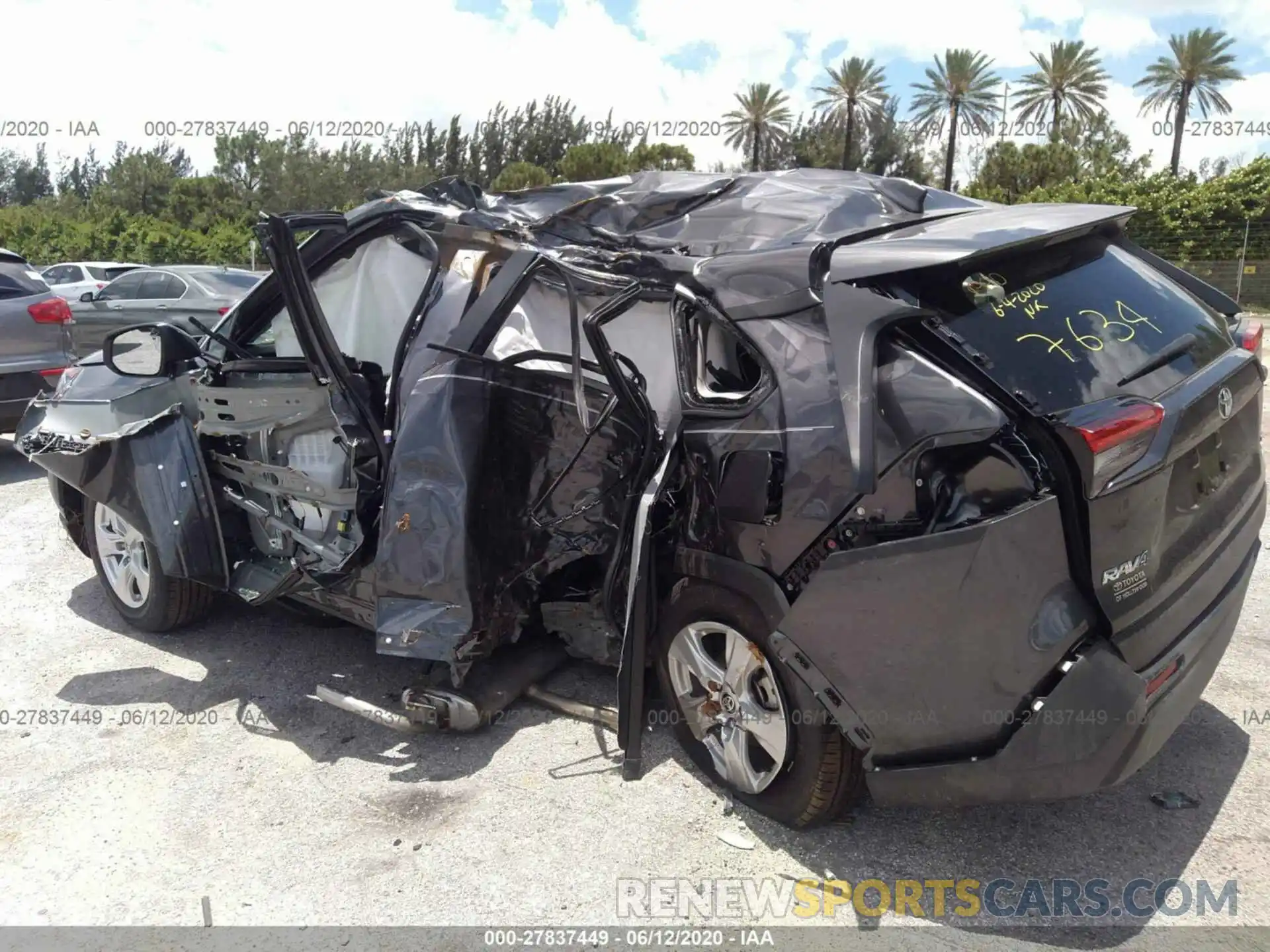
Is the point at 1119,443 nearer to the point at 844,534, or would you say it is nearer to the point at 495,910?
the point at 844,534

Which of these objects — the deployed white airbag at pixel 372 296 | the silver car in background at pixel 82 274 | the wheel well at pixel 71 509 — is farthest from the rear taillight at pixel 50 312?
the silver car in background at pixel 82 274

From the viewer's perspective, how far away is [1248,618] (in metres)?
4.51

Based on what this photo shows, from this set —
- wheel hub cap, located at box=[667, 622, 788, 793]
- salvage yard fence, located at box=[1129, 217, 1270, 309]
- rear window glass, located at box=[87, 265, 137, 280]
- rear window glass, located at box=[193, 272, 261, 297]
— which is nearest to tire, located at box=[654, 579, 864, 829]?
wheel hub cap, located at box=[667, 622, 788, 793]

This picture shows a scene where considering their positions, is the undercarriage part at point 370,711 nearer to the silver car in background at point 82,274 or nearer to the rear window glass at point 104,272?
the silver car in background at point 82,274

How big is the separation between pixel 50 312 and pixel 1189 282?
828 cm

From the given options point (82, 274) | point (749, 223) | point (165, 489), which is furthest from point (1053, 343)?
point (82, 274)

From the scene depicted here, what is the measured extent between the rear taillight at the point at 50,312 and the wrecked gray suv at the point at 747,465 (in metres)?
4.06

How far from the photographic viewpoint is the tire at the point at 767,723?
113 inches

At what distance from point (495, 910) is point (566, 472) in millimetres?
1473

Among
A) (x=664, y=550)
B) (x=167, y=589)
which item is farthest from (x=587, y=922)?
(x=167, y=589)

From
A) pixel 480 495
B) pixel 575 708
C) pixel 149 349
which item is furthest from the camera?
pixel 149 349

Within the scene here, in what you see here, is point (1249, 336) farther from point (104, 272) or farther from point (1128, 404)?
point (104, 272)

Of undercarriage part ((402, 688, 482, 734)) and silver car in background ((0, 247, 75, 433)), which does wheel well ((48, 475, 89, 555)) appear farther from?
silver car in background ((0, 247, 75, 433))

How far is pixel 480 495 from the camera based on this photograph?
3479 mm
